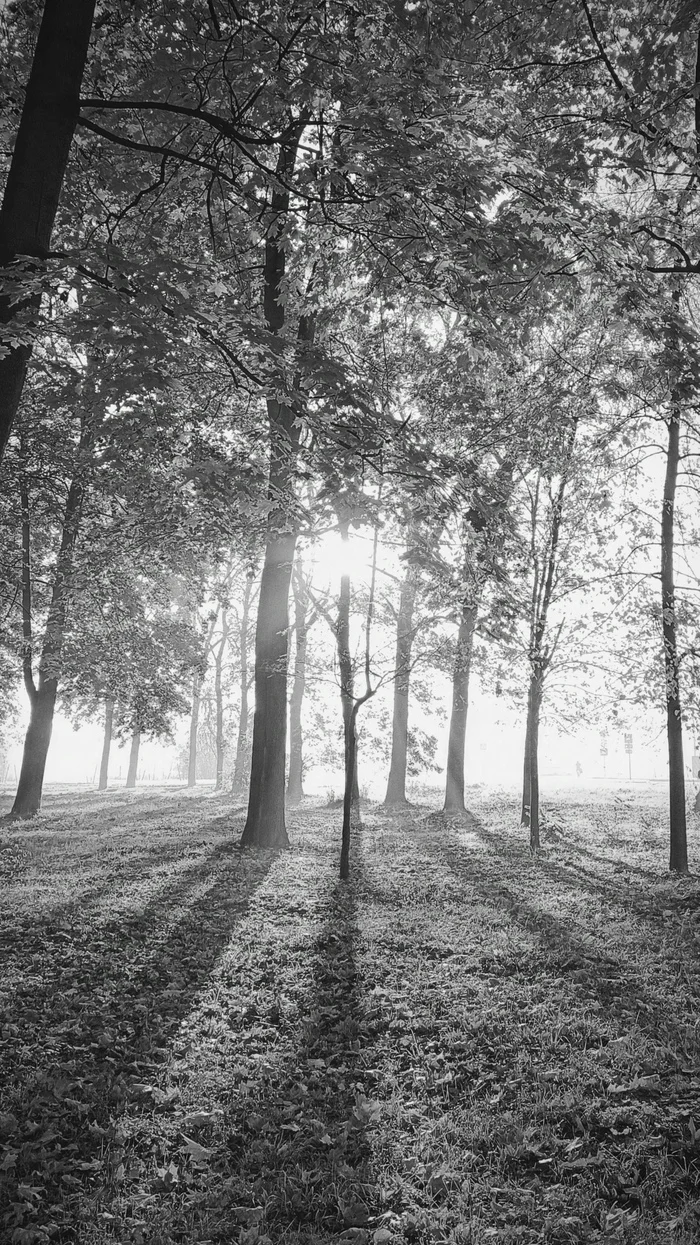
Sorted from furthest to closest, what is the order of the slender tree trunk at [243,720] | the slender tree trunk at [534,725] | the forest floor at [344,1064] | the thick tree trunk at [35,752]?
1. the slender tree trunk at [243,720]
2. the thick tree trunk at [35,752]
3. the slender tree trunk at [534,725]
4. the forest floor at [344,1064]

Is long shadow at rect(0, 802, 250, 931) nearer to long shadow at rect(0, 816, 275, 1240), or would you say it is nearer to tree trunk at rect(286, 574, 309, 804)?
long shadow at rect(0, 816, 275, 1240)

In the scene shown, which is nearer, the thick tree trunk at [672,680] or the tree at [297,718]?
the thick tree trunk at [672,680]

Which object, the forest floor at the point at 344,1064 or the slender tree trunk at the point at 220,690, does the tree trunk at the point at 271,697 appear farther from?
the slender tree trunk at the point at 220,690

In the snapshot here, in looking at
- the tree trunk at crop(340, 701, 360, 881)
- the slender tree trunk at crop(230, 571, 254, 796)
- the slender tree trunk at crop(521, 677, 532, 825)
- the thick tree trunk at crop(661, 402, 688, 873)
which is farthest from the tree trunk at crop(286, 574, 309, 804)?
the thick tree trunk at crop(661, 402, 688, 873)

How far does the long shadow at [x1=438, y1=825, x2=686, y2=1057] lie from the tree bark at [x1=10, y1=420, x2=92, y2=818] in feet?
36.0

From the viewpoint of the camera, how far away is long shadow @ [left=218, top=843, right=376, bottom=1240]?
3.46 metres

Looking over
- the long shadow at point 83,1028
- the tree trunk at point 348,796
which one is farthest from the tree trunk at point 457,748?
the long shadow at point 83,1028

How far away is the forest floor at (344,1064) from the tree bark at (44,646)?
6.70 meters

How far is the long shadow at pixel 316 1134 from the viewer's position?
3465 mm

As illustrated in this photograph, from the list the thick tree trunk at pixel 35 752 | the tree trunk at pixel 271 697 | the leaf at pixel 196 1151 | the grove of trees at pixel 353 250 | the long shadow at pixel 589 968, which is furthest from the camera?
the thick tree trunk at pixel 35 752

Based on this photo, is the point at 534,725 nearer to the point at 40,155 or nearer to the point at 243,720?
the point at 40,155

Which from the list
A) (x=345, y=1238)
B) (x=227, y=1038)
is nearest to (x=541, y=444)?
(x=227, y=1038)

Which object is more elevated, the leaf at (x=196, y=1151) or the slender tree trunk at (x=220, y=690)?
the slender tree trunk at (x=220, y=690)

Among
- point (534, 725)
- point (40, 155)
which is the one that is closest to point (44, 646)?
point (534, 725)
